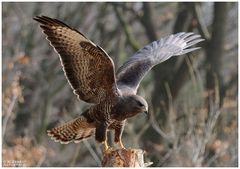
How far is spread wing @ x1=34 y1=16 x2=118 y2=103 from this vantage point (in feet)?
23.5

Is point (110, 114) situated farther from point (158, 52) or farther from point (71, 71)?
point (158, 52)

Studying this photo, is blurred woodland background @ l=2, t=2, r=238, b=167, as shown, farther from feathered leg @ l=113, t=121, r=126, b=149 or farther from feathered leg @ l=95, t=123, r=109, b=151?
feathered leg @ l=95, t=123, r=109, b=151

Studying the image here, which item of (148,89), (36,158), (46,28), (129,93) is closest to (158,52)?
(129,93)

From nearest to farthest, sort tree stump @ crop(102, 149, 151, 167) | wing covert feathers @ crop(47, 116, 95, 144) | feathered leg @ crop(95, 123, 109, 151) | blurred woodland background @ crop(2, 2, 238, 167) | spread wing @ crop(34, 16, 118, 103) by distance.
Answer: tree stump @ crop(102, 149, 151, 167), spread wing @ crop(34, 16, 118, 103), feathered leg @ crop(95, 123, 109, 151), wing covert feathers @ crop(47, 116, 95, 144), blurred woodland background @ crop(2, 2, 238, 167)

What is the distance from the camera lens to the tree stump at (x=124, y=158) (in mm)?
6689

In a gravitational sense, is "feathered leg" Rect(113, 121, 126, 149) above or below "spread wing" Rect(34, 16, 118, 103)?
below

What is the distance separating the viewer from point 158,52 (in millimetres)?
8781

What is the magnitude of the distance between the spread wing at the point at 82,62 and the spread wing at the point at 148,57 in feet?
1.00

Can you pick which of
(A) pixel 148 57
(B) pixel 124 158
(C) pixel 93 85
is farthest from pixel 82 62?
(A) pixel 148 57

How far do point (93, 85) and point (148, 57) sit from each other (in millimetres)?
1187

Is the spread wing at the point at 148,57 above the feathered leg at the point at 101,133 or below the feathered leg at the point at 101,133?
above

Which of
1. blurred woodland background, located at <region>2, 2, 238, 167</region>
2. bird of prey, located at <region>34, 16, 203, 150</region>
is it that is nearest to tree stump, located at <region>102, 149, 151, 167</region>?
bird of prey, located at <region>34, 16, 203, 150</region>

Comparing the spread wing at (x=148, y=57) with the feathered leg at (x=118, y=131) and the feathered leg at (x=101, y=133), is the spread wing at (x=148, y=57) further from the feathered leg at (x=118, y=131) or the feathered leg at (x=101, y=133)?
the feathered leg at (x=101, y=133)

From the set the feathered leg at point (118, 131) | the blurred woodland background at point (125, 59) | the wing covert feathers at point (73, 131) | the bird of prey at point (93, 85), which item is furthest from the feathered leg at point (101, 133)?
the blurred woodland background at point (125, 59)
